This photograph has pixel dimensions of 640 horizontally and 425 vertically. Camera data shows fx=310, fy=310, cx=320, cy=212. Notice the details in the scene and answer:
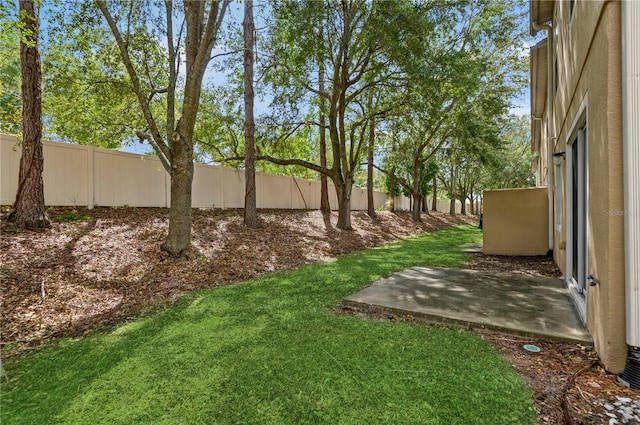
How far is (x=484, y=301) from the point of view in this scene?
4.02 meters

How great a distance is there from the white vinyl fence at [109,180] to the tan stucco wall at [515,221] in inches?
332

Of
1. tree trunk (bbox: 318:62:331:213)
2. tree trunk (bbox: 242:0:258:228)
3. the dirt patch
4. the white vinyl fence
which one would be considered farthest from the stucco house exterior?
the white vinyl fence

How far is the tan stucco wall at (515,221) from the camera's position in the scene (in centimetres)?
780

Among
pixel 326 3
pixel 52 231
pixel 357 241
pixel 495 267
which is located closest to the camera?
pixel 52 231

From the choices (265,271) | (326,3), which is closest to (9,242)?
(265,271)

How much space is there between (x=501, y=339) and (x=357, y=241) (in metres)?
8.37

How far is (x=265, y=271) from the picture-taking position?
677 cm

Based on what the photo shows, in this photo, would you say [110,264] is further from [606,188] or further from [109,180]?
[606,188]

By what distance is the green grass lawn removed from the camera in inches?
80.0

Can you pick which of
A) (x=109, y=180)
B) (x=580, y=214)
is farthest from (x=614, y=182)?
(x=109, y=180)

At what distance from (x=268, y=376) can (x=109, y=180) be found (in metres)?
8.08

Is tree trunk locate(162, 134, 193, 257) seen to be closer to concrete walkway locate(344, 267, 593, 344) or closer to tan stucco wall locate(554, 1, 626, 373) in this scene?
concrete walkway locate(344, 267, 593, 344)

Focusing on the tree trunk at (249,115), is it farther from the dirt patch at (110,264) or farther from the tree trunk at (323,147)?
the tree trunk at (323,147)

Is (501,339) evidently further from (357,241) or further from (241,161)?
(241,161)
